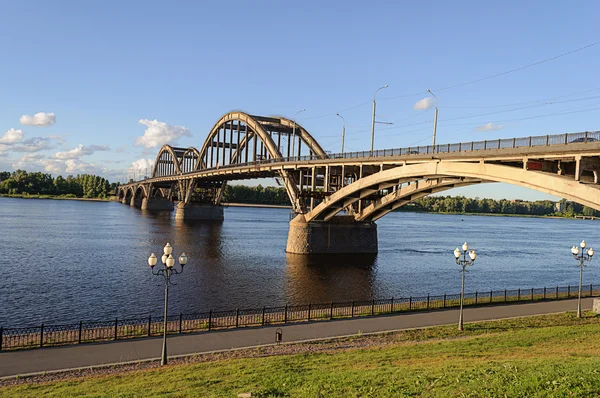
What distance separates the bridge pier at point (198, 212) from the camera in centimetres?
11362

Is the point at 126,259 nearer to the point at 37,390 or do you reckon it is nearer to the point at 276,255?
the point at 276,255

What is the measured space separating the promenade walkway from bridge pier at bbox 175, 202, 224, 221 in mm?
94921

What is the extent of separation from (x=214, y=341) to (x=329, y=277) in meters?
23.5

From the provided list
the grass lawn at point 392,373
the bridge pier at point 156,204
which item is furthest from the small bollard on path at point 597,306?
the bridge pier at point 156,204

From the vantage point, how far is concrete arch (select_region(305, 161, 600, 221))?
23.5 metres

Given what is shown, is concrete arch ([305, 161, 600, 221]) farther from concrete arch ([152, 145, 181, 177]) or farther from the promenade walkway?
concrete arch ([152, 145, 181, 177])

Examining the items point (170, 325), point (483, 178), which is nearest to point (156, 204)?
point (483, 178)

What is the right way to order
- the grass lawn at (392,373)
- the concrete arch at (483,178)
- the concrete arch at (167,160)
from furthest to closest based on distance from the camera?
the concrete arch at (167,160)
the concrete arch at (483,178)
the grass lawn at (392,373)

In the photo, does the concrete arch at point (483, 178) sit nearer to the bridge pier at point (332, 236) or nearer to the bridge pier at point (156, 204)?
the bridge pier at point (332, 236)

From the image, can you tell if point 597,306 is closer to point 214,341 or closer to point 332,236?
point 214,341

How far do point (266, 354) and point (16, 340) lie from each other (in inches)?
378

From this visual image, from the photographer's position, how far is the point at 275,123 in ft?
281

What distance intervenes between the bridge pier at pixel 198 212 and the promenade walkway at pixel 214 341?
9492cm

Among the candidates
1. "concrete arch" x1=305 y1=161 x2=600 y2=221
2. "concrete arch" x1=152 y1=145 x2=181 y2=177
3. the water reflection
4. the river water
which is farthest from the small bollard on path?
"concrete arch" x1=152 y1=145 x2=181 y2=177
